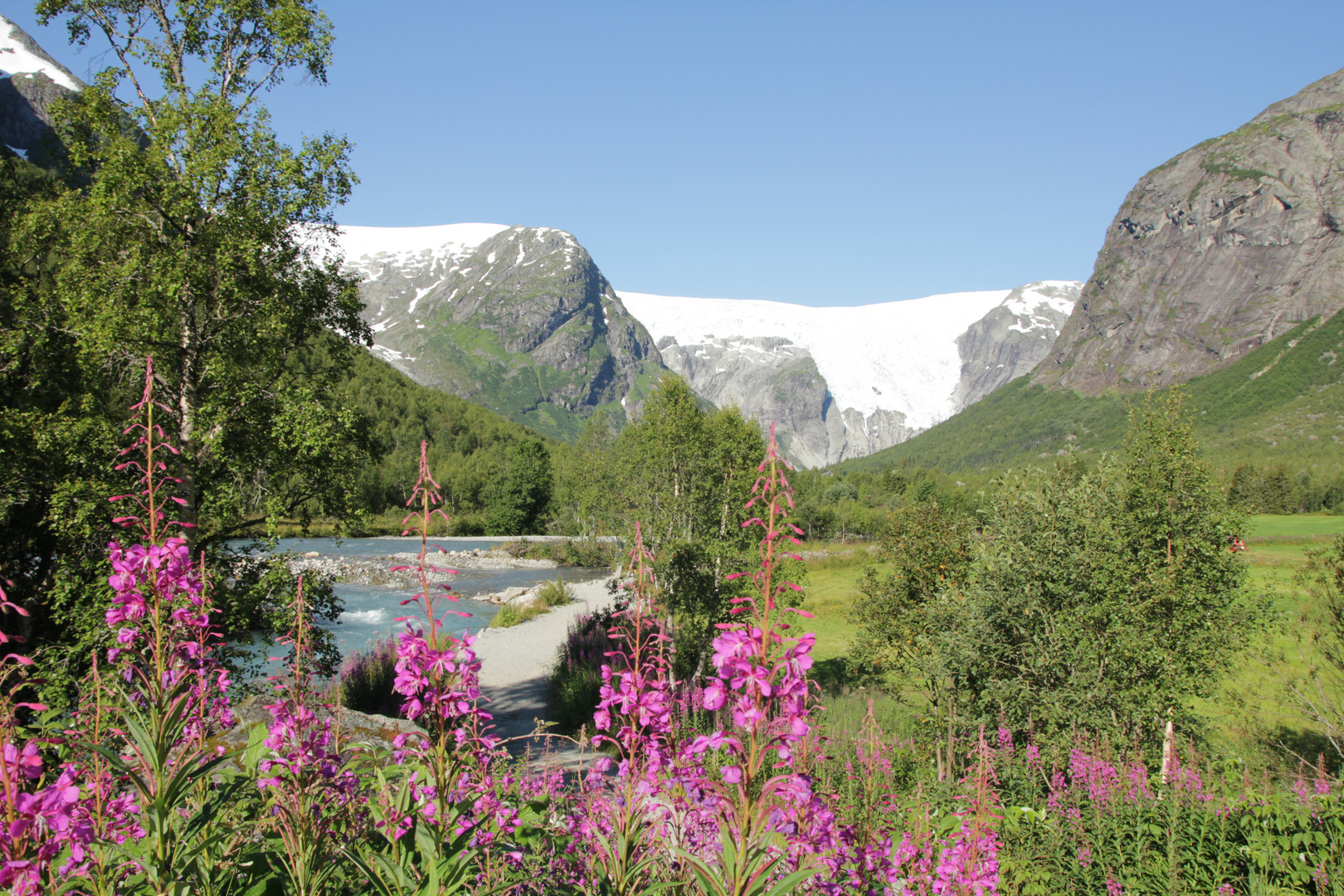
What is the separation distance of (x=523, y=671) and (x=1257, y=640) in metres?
17.5

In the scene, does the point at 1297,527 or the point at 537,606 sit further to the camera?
the point at 1297,527

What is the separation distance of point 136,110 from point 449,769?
46.9 feet

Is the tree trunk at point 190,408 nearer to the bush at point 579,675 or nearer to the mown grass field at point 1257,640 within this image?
the bush at point 579,675

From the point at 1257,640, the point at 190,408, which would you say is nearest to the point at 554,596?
the point at 190,408

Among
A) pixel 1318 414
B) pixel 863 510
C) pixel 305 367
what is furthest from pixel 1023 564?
pixel 1318 414

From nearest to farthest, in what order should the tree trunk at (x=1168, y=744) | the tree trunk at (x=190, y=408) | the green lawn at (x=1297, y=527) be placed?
the tree trunk at (x=1168, y=744)
the tree trunk at (x=190, y=408)
the green lawn at (x=1297, y=527)

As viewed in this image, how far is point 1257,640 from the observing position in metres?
12.8

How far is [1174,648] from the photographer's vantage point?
392 inches

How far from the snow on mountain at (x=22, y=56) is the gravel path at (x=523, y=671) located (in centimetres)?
13937

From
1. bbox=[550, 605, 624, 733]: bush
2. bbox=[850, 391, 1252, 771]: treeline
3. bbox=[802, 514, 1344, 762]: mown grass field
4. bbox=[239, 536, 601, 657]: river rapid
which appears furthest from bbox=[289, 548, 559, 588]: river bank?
bbox=[850, 391, 1252, 771]: treeline

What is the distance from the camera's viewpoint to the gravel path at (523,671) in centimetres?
1362

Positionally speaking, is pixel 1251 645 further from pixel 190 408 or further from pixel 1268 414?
pixel 1268 414

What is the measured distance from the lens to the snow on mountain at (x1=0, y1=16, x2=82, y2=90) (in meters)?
109

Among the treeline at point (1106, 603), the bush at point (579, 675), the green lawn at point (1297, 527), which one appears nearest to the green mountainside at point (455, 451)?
the bush at point (579, 675)
